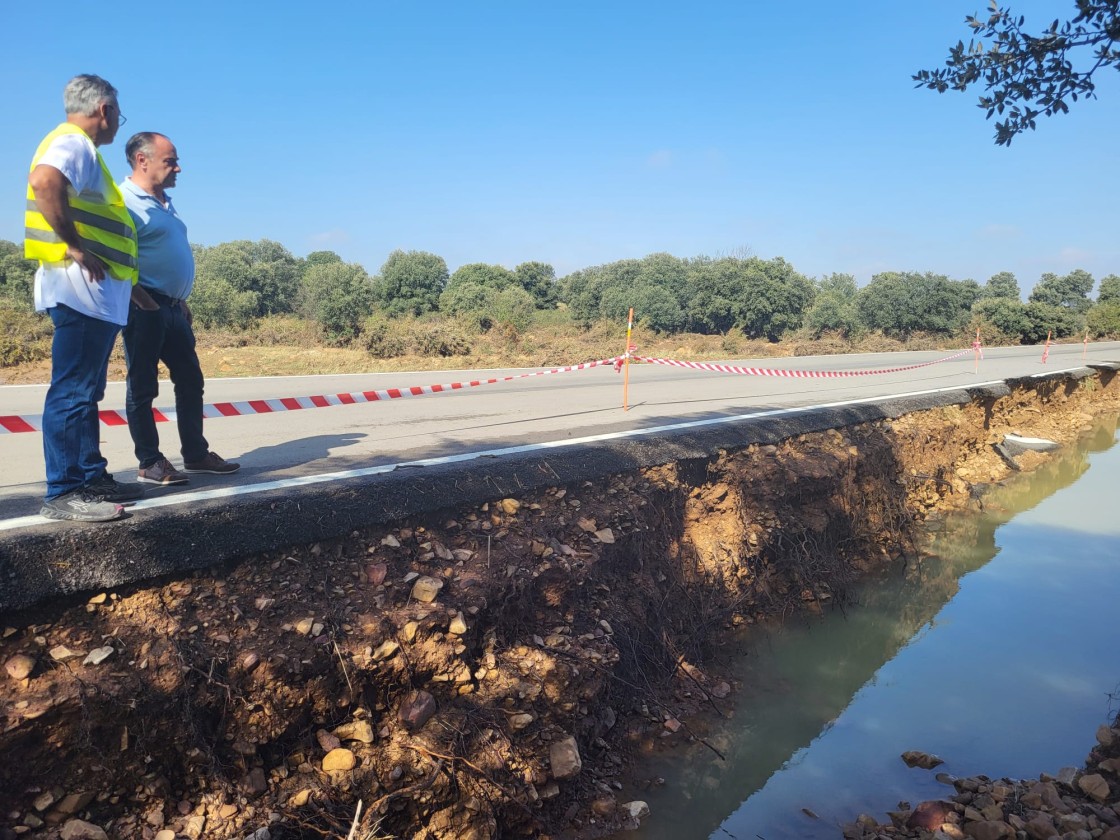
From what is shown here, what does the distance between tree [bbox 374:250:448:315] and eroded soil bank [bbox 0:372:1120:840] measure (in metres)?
34.1

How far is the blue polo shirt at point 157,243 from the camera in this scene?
4.29m

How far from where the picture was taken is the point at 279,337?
66.2 feet

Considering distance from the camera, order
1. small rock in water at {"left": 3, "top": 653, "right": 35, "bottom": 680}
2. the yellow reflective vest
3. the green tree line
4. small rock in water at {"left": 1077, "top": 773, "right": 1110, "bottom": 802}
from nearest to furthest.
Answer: small rock in water at {"left": 3, "top": 653, "right": 35, "bottom": 680} → the yellow reflective vest → small rock in water at {"left": 1077, "top": 773, "right": 1110, "bottom": 802} → the green tree line

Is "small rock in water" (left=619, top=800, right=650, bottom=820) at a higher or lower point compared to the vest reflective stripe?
lower

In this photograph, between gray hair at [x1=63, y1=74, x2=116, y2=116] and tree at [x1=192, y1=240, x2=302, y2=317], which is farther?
tree at [x1=192, y1=240, x2=302, y2=317]

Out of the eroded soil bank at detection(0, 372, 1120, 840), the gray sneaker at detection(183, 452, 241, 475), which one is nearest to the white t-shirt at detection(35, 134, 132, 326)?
the eroded soil bank at detection(0, 372, 1120, 840)

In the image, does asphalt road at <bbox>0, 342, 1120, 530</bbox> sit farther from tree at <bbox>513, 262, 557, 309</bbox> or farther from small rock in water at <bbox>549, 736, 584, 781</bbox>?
tree at <bbox>513, 262, 557, 309</bbox>

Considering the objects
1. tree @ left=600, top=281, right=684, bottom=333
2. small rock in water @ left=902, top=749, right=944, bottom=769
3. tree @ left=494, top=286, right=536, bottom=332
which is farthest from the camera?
tree @ left=600, top=281, right=684, bottom=333

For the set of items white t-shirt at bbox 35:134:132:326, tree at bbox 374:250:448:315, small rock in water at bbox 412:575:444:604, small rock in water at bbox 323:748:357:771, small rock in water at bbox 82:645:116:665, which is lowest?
small rock in water at bbox 323:748:357:771

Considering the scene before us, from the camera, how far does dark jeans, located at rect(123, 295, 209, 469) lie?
14.1 feet

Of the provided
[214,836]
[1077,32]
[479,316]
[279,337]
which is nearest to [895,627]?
[1077,32]

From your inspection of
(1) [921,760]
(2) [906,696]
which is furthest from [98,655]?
(2) [906,696]

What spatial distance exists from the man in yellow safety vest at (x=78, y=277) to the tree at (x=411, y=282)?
34426mm

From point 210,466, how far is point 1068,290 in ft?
223
